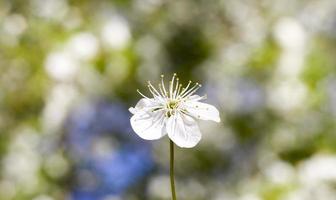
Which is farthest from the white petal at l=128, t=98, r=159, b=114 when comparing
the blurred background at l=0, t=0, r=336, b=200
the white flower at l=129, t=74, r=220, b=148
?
the blurred background at l=0, t=0, r=336, b=200

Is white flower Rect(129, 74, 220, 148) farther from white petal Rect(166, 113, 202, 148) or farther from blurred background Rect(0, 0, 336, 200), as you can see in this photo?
blurred background Rect(0, 0, 336, 200)

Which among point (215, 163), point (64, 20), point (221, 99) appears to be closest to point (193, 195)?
point (215, 163)

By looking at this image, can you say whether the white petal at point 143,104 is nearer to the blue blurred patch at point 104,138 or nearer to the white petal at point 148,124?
the white petal at point 148,124

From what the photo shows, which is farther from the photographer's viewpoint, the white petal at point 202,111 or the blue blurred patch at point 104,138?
the blue blurred patch at point 104,138

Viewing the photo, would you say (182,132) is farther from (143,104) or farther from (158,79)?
(158,79)

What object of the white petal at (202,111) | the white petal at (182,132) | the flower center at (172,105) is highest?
the flower center at (172,105)

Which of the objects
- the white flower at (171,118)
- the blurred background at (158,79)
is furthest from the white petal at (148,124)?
the blurred background at (158,79)

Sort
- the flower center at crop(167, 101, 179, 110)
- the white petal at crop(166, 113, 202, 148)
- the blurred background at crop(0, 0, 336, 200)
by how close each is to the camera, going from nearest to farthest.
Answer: the white petal at crop(166, 113, 202, 148) < the flower center at crop(167, 101, 179, 110) < the blurred background at crop(0, 0, 336, 200)

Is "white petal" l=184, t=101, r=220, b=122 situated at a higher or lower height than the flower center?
lower

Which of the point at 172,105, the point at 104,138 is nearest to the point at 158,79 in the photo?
the point at 104,138
